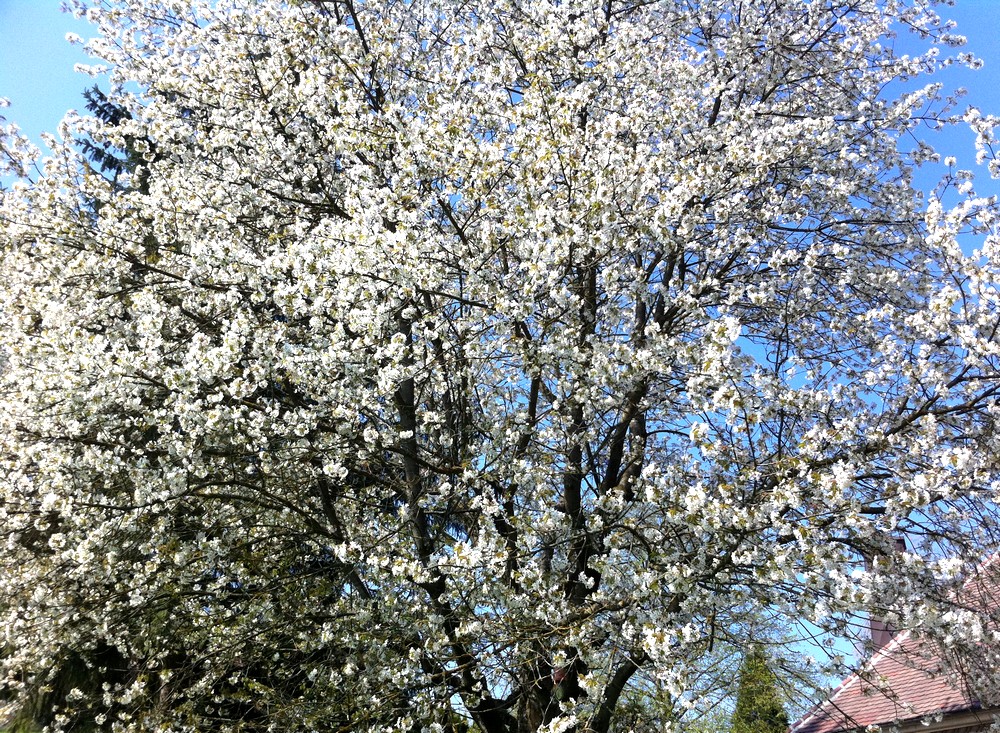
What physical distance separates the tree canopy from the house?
59cm

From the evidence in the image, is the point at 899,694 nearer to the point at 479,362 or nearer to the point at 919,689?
the point at 919,689

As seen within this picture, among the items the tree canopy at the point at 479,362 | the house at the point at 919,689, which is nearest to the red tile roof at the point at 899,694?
the house at the point at 919,689

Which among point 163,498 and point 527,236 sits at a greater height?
point 527,236

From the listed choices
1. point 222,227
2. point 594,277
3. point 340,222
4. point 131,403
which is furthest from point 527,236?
point 131,403

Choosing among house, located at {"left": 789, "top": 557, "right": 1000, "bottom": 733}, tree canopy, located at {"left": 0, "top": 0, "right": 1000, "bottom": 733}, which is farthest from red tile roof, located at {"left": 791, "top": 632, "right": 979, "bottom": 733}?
tree canopy, located at {"left": 0, "top": 0, "right": 1000, "bottom": 733}

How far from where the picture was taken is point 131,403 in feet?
23.6

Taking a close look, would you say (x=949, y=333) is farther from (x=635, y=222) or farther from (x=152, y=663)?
(x=152, y=663)

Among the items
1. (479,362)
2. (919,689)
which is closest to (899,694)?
(919,689)

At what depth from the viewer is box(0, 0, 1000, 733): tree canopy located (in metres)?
6.26

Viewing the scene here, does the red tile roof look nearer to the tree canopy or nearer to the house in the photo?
the house

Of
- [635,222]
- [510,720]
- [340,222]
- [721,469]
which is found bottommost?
[510,720]

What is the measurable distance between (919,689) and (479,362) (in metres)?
9.94

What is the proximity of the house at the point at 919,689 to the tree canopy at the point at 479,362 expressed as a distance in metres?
0.59

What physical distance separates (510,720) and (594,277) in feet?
14.7
